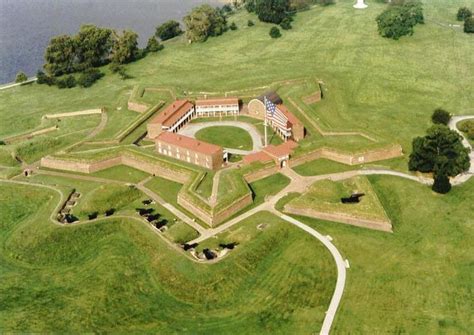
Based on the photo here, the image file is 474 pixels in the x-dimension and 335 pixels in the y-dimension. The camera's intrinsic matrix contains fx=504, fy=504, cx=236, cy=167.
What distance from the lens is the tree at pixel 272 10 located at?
444ft

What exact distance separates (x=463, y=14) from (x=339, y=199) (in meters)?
Result: 98.6

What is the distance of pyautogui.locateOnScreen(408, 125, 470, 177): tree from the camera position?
6319cm

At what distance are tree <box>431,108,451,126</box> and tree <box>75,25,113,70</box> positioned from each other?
243 feet

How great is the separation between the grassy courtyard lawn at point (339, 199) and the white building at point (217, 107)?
1088 inches

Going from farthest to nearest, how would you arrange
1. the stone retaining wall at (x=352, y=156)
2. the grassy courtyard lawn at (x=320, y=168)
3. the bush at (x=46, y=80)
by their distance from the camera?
the bush at (x=46, y=80) → the stone retaining wall at (x=352, y=156) → the grassy courtyard lawn at (x=320, y=168)

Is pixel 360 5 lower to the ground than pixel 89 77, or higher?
higher

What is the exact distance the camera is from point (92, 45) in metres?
114

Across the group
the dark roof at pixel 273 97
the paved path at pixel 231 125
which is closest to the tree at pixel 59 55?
the paved path at pixel 231 125

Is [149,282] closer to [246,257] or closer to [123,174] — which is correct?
[246,257]

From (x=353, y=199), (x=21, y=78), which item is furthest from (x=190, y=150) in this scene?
(x=21, y=78)

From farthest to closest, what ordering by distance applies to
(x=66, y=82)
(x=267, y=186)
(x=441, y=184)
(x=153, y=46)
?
(x=153, y=46)
(x=66, y=82)
(x=267, y=186)
(x=441, y=184)

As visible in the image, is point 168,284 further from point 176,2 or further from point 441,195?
point 176,2

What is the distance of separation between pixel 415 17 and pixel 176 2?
8970 cm

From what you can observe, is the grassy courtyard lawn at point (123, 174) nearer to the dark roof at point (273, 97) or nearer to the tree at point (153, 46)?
the dark roof at point (273, 97)
